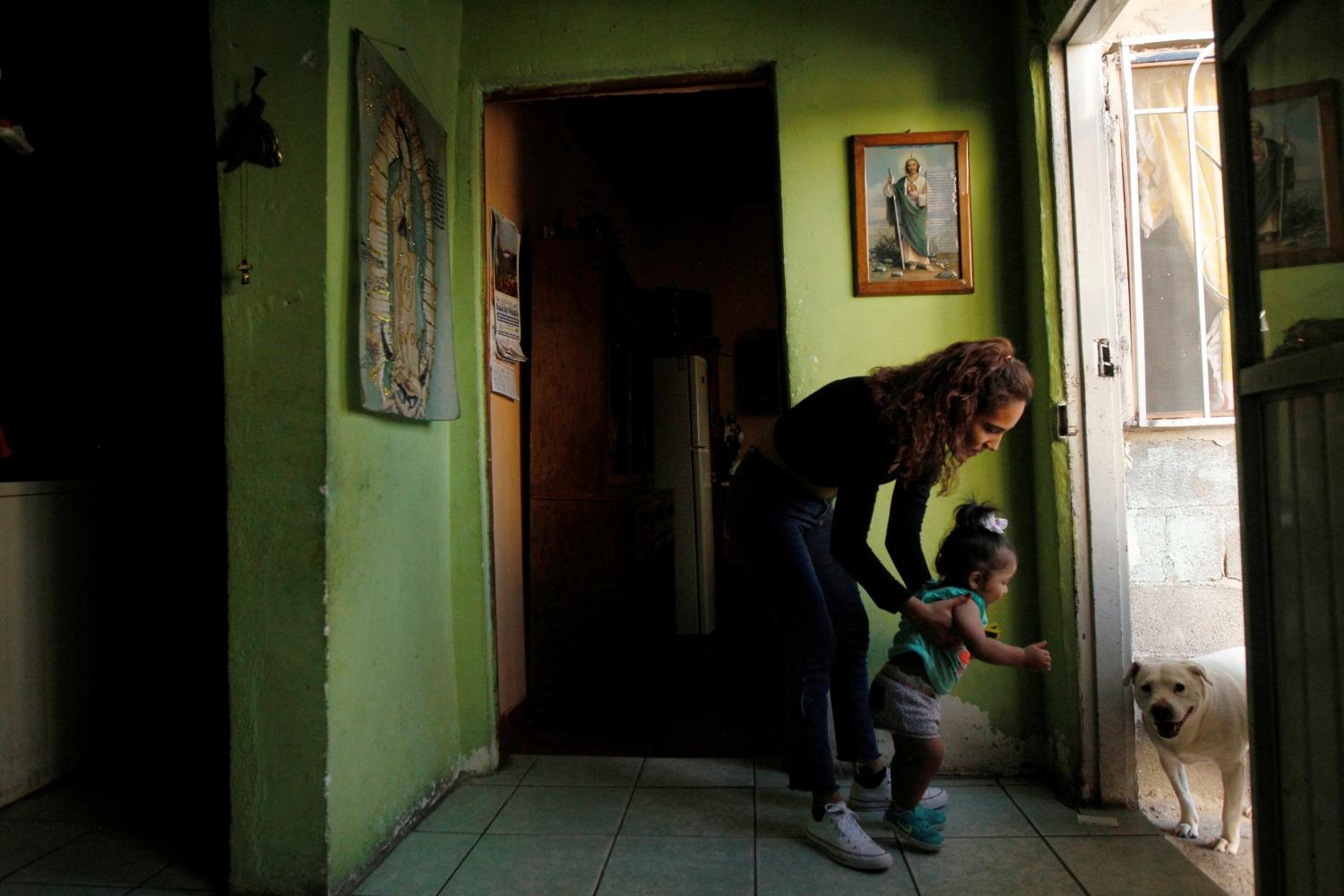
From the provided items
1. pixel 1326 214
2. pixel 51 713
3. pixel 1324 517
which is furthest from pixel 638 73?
pixel 51 713

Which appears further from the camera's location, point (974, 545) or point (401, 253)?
point (401, 253)

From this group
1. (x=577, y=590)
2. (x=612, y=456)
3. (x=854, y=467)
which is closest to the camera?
(x=854, y=467)

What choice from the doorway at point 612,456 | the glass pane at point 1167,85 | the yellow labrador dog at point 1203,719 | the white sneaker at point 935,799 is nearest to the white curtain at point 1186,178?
the glass pane at point 1167,85

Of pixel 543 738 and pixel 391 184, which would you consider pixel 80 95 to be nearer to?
pixel 391 184

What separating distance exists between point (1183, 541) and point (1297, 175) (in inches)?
56.2

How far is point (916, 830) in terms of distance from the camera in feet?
6.19

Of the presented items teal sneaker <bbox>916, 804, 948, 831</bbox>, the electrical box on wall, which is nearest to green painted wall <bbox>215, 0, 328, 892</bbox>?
teal sneaker <bbox>916, 804, 948, 831</bbox>

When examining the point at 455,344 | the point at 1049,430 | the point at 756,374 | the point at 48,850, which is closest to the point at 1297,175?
the point at 1049,430

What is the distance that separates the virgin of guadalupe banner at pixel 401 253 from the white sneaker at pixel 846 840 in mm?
1402

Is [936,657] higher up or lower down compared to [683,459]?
lower down

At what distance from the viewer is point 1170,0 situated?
2238 mm

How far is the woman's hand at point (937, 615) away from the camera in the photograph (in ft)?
5.73

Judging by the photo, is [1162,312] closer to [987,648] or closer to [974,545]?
[974,545]

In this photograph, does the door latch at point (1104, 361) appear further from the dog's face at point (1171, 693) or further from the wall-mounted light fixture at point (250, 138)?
the wall-mounted light fixture at point (250, 138)
